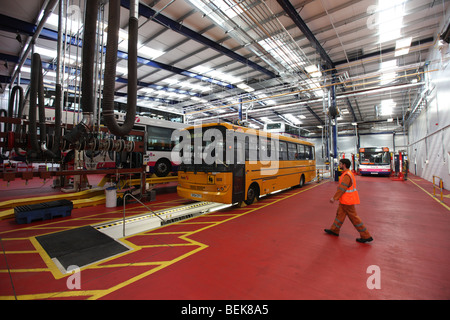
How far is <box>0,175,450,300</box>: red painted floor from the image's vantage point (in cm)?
247

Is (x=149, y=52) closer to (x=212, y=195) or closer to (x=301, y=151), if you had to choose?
(x=212, y=195)

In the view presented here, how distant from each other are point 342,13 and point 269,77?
6153 millimetres

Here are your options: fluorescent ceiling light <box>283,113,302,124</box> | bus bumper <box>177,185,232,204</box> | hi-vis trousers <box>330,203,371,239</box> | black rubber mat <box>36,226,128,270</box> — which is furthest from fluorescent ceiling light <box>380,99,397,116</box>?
black rubber mat <box>36,226,128,270</box>

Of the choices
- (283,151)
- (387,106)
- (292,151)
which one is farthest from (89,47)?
(387,106)

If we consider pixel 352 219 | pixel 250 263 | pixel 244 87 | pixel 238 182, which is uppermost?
pixel 244 87

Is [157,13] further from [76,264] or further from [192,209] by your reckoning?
[76,264]

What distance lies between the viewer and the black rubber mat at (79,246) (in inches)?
130

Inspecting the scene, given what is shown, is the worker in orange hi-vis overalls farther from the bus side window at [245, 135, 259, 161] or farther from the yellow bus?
the bus side window at [245, 135, 259, 161]

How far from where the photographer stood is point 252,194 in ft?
23.7

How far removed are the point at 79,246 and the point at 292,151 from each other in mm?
8958

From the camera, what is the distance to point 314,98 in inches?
578

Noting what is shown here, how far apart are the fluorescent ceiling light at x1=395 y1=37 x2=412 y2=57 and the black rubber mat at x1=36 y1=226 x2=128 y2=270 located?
1430cm

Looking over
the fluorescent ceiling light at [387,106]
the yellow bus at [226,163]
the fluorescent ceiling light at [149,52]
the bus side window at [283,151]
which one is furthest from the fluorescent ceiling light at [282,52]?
the fluorescent ceiling light at [387,106]
